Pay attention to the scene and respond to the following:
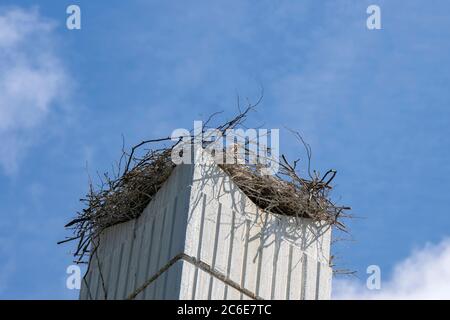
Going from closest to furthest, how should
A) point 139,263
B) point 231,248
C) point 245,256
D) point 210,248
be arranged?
point 210,248
point 231,248
point 245,256
point 139,263

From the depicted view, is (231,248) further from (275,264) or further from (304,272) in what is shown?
(304,272)

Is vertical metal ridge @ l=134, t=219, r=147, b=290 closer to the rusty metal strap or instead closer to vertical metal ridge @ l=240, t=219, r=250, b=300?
the rusty metal strap

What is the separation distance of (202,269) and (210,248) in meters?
0.28

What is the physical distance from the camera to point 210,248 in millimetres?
19203

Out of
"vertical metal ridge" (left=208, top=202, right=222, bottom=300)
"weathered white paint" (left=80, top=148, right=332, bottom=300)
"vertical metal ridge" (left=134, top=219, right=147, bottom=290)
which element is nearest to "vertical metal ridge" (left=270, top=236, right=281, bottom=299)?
"weathered white paint" (left=80, top=148, right=332, bottom=300)

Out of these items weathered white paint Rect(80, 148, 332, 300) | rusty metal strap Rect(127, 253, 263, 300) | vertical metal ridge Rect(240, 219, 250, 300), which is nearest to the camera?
rusty metal strap Rect(127, 253, 263, 300)

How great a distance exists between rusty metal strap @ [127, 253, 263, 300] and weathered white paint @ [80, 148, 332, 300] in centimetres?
3

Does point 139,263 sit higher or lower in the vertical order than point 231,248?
lower

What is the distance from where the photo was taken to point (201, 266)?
62.4 feet

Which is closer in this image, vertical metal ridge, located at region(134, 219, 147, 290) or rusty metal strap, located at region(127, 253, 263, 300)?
rusty metal strap, located at region(127, 253, 263, 300)

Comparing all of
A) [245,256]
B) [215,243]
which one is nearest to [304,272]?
[245,256]

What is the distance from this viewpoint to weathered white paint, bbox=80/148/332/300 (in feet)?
62.6
